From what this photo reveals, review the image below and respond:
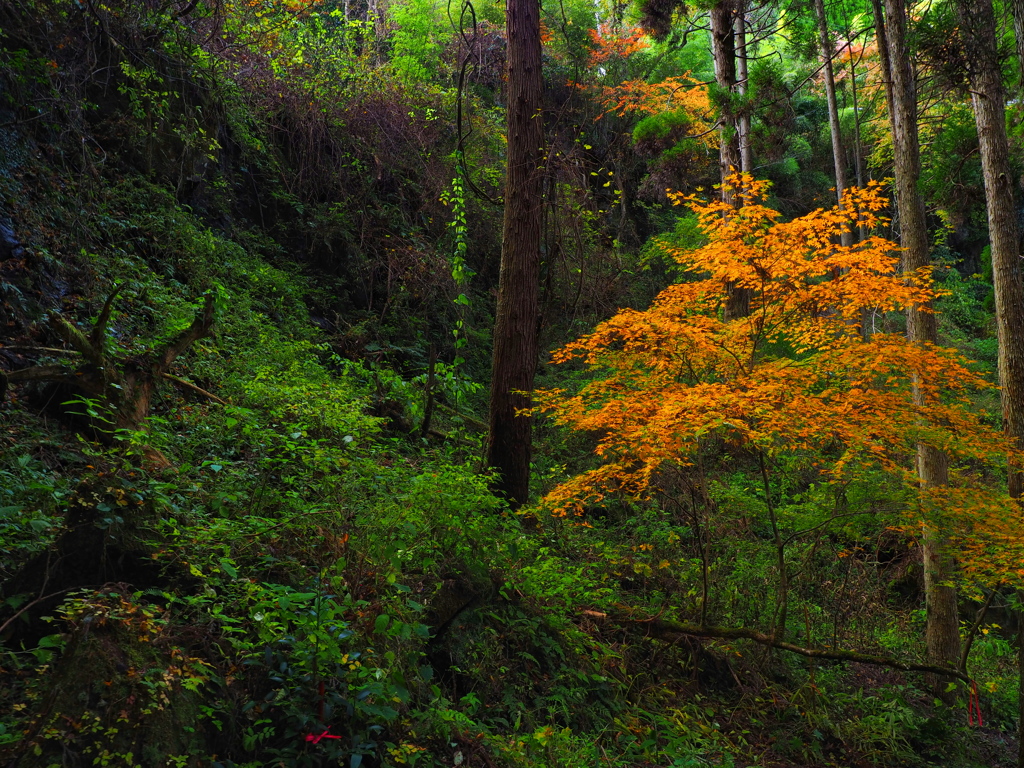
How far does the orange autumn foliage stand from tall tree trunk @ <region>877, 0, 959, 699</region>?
69 centimetres

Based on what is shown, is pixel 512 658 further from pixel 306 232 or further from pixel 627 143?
pixel 627 143

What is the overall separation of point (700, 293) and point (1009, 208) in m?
4.11

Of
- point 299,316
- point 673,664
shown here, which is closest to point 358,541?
point 673,664

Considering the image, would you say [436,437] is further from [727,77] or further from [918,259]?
[727,77]

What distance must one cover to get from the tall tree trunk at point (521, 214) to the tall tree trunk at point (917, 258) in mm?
4315

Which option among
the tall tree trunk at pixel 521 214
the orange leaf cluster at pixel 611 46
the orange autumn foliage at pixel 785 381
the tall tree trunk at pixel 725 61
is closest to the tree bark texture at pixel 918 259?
the orange autumn foliage at pixel 785 381

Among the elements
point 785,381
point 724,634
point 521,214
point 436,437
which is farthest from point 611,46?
point 724,634

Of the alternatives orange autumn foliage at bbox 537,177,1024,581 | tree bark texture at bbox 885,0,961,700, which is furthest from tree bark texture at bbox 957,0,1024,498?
orange autumn foliage at bbox 537,177,1024,581

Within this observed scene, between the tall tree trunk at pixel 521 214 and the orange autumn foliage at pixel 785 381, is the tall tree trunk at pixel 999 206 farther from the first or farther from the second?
the tall tree trunk at pixel 521 214

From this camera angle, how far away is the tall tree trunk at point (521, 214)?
21.1 ft

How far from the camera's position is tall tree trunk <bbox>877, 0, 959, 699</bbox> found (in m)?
7.16

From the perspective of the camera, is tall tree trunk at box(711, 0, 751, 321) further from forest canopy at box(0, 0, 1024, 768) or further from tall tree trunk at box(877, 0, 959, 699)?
tall tree trunk at box(877, 0, 959, 699)

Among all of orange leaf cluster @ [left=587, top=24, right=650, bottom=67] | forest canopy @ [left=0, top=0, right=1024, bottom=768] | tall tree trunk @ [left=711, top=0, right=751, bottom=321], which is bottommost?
forest canopy @ [left=0, top=0, right=1024, bottom=768]

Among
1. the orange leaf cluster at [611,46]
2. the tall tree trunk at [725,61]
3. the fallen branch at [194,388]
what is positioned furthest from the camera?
the orange leaf cluster at [611,46]
